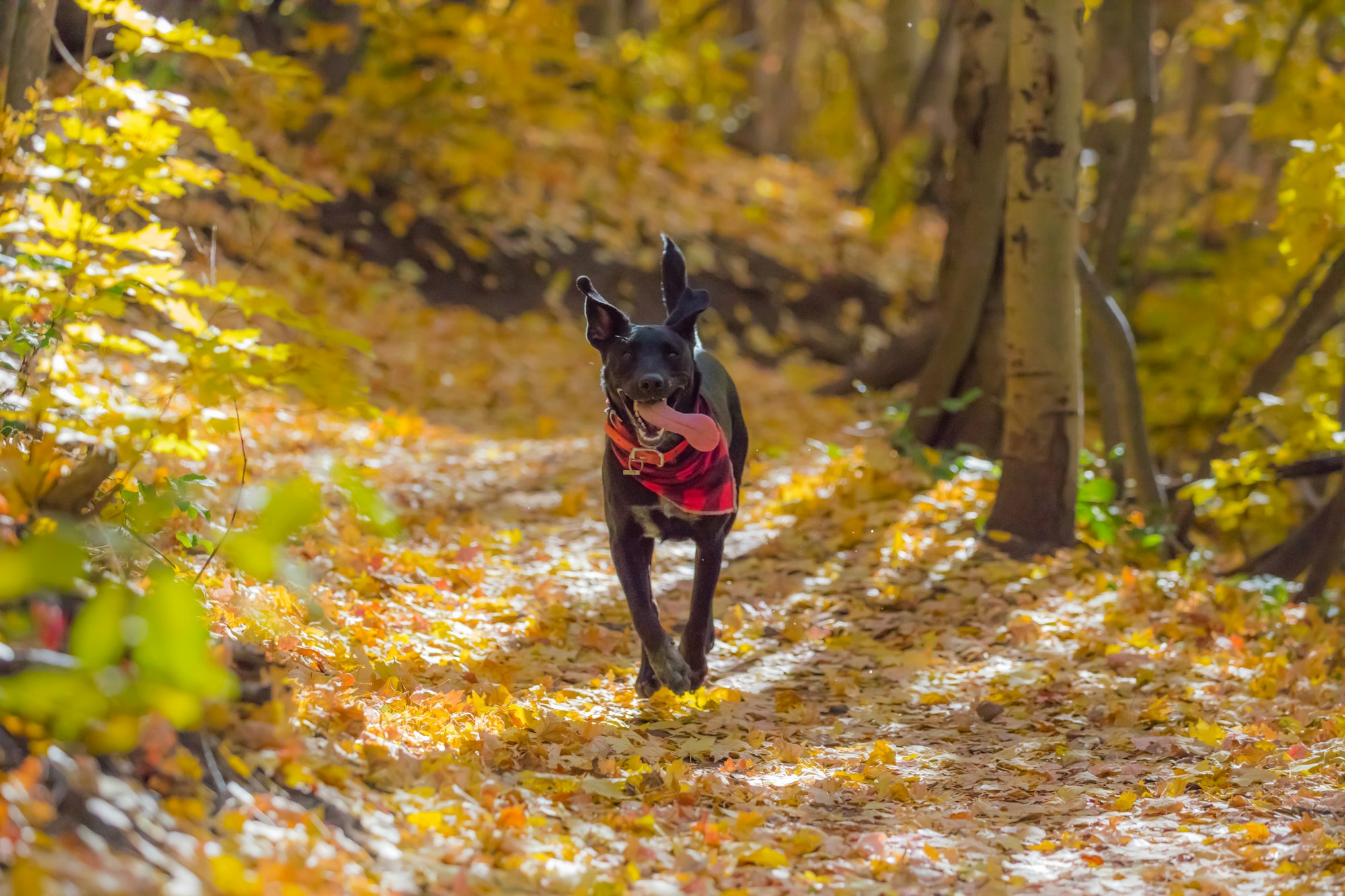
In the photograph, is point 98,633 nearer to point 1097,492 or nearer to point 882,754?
point 882,754

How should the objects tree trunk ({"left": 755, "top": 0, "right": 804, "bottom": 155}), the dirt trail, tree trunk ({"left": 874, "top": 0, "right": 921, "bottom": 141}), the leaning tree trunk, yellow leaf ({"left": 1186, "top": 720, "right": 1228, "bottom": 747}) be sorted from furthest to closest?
tree trunk ({"left": 755, "top": 0, "right": 804, "bottom": 155}), tree trunk ({"left": 874, "top": 0, "right": 921, "bottom": 141}), the leaning tree trunk, yellow leaf ({"left": 1186, "top": 720, "right": 1228, "bottom": 747}), the dirt trail

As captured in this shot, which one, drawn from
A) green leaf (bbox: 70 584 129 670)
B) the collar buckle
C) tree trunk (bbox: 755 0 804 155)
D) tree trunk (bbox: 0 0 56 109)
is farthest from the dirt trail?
tree trunk (bbox: 755 0 804 155)

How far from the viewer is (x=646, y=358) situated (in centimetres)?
395

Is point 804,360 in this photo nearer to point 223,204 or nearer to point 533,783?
point 223,204

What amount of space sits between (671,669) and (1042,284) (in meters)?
3.19

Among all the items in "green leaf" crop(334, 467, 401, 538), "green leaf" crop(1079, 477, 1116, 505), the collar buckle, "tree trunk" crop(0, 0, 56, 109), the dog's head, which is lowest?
"green leaf" crop(1079, 477, 1116, 505)

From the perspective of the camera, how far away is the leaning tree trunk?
5883 mm

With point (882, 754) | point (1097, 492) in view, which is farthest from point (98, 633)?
point (1097, 492)

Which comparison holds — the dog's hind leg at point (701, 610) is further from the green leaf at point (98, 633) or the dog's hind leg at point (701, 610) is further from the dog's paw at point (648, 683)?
the green leaf at point (98, 633)

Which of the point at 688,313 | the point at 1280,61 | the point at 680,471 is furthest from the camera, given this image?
the point at 1280,61

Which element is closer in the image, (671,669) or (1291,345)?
(671,669)

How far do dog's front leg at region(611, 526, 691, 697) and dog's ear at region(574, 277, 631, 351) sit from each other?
29.1 inches

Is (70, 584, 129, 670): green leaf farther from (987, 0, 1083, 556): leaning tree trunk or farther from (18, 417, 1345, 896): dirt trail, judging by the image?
(987, 0, 1083, 556): leaning tree trunk

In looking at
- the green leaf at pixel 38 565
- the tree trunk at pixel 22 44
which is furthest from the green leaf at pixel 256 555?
the tree trunk at pixel 22 44
